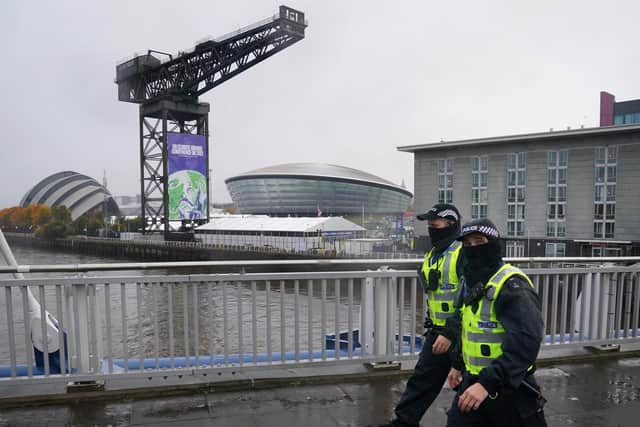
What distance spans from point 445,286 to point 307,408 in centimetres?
156

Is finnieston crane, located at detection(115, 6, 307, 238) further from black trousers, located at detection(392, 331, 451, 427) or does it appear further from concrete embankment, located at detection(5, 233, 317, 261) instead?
black trousers, located at detection(392, 331, 451, 427)

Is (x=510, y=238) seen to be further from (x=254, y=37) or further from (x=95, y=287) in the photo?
(x=95, y=287)

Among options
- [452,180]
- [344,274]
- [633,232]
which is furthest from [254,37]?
[344,274]

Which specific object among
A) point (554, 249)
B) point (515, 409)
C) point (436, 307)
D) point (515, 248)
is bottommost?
point (515, 248)

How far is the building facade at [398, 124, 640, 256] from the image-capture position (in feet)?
142

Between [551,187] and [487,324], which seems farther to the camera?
[551,187]

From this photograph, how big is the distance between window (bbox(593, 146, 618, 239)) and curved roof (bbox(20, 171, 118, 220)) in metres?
105

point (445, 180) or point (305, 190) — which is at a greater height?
point (445, 180)

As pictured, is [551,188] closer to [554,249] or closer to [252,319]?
[554,249]

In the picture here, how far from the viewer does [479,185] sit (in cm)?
5341

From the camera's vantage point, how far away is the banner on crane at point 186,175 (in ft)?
179

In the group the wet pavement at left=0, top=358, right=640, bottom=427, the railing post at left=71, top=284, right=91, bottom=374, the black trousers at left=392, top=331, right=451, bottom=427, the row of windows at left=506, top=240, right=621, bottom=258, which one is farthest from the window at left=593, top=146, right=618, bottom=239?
the railing post at left=71, top=284, right=91, bottom=374

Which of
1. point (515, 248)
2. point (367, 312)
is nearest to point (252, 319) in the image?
point (367, 312)

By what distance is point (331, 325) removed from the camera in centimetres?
1575
